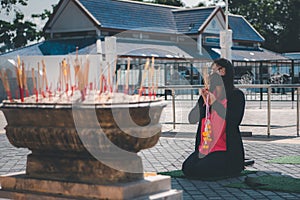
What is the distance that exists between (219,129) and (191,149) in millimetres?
3216

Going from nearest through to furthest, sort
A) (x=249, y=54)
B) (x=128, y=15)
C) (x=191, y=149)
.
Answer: (x=191, y=149)
(x=128, y=15)
(x=249, y=54)

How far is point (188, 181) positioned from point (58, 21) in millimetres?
31069

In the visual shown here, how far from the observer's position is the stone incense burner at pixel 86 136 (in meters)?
4.68

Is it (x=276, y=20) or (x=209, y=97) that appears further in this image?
(x=276, y=20)

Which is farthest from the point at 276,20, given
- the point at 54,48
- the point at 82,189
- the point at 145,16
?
the point at 82,189

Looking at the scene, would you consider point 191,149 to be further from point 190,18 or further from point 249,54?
point 249,54

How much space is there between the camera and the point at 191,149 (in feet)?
35.2

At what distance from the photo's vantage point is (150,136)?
4.82m

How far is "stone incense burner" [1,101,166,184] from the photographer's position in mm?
4684

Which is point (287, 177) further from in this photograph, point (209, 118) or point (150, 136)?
point (150, 136)

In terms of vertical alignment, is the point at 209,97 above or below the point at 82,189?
above

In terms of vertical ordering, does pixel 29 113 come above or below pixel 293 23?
→ below

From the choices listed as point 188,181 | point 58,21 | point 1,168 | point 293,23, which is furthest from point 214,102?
point 293,23

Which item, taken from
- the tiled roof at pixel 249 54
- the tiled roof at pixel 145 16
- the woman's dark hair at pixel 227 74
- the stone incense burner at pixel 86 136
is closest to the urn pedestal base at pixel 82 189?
the stone incense burner at pixel 86 136
